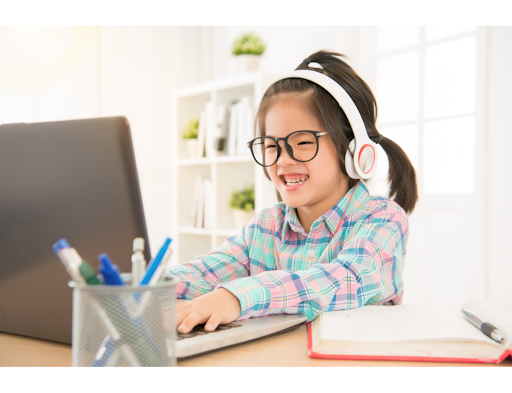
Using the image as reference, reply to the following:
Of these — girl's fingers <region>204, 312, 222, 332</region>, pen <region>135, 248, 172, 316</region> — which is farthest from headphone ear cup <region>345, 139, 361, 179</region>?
pen <region>135, 248, 172, 316</region>

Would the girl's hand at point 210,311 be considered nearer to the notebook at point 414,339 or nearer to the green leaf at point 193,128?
the notebook at point 414,339

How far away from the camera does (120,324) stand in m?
0.42

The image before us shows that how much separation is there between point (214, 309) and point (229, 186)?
2.18 meters

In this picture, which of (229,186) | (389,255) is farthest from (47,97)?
(389,255)

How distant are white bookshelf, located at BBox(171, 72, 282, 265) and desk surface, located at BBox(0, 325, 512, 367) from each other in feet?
5.86

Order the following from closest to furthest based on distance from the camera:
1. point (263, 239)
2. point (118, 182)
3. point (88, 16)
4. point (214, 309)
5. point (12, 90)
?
point (118, 182) < point (214, 309) < point (263, 239) < point (88, 16) < point (12, 90)

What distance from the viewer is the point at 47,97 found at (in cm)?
290

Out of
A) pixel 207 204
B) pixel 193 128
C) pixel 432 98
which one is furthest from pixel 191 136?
pixel 432 98

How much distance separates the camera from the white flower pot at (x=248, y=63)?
267 cm

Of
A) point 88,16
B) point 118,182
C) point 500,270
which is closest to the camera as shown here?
point 118,182

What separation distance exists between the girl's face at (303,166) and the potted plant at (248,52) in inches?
64.2

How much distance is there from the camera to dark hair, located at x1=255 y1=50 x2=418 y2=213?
42.7 inches

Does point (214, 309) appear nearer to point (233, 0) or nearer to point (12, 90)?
point (233, 0)

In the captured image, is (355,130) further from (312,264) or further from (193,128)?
(193,128)
